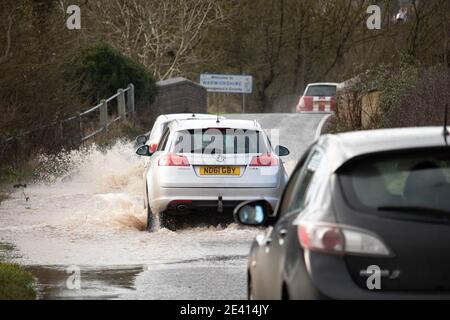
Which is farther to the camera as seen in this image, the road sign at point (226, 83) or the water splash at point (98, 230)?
the road sign at point (226, 83)

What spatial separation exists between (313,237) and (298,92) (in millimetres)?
58853

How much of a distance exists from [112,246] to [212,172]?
1949 mm

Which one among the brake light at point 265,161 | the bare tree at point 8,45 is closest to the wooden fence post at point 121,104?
the bare tree at point 8,45

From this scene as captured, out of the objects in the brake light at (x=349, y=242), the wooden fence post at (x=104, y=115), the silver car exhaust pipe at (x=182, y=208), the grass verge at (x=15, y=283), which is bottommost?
the wooden fence post at (x=104, y=115)

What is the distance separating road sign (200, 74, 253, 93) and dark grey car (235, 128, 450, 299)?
1943 inches

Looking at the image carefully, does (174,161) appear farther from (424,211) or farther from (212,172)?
(424,211)

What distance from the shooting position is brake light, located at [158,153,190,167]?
1575cm

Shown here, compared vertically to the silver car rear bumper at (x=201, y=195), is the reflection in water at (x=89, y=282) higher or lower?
lower

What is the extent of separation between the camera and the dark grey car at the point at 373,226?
5.83 metres

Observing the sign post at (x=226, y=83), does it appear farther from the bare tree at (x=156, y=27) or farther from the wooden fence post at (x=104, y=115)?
the wooden fence post at (x=104, y=115)

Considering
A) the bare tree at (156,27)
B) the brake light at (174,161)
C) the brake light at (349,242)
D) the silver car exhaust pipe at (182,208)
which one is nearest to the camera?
the brake light at (349,242)

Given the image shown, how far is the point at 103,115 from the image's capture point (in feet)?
109

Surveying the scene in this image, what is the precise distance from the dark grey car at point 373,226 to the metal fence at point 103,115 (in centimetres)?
1880

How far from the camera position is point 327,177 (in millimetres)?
6094
